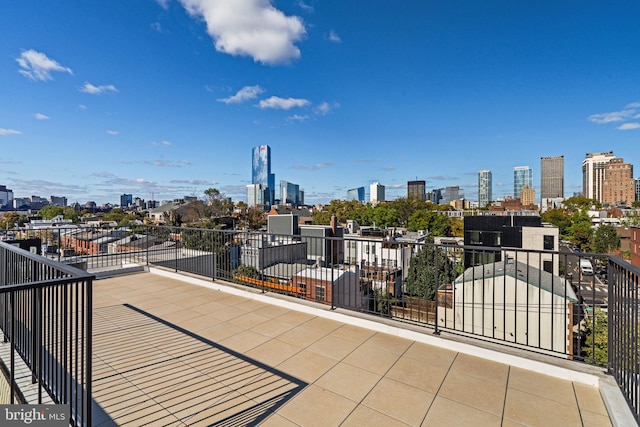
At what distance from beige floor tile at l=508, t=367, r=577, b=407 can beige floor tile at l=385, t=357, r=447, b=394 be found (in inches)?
22.1

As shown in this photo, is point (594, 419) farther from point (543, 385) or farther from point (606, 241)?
point (606, 241)

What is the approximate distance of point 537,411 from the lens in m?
1.95

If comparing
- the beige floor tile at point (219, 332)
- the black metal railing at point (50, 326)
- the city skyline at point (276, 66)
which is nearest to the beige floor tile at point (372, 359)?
the beige floor tile at point (219, 332)

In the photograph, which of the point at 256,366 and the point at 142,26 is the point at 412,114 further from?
the point at 256,366

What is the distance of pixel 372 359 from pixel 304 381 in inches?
29.3

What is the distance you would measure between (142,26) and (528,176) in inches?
8286

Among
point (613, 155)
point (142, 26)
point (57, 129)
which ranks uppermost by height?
point (613, 155)

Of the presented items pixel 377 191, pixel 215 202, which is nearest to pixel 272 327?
pixel 215 202

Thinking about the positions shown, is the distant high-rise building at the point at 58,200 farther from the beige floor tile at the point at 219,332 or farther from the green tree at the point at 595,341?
the green tree at the point at 595,341

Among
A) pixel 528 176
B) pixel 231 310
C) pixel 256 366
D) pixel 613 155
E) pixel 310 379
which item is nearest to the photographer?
pixel 310 379

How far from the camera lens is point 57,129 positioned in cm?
1452

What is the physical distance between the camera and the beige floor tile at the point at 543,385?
6.94ft

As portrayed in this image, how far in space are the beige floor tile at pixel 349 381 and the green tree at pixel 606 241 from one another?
157ft

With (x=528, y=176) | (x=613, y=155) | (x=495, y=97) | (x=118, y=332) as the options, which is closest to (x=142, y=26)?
(x=118, y=332)
